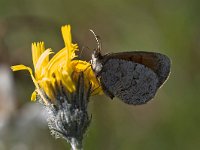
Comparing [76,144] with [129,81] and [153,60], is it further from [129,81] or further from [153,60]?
[153,60]

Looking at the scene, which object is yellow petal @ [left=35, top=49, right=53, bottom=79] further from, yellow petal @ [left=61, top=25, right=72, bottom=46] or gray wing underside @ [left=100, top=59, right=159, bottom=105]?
gray wing underside @ [left=100, top=59, right=159, bottom=105]

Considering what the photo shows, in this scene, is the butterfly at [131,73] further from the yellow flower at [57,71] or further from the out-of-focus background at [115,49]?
the out-of-focus background at [115,49]

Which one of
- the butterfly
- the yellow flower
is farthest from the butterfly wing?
the yellow flower

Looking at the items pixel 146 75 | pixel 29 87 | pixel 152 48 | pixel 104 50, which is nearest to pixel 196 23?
pixel 152 48

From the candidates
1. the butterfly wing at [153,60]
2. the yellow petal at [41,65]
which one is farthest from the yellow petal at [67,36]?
the butterfly wing at [153,60]

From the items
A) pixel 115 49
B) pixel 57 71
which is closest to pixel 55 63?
pixel 57 71
